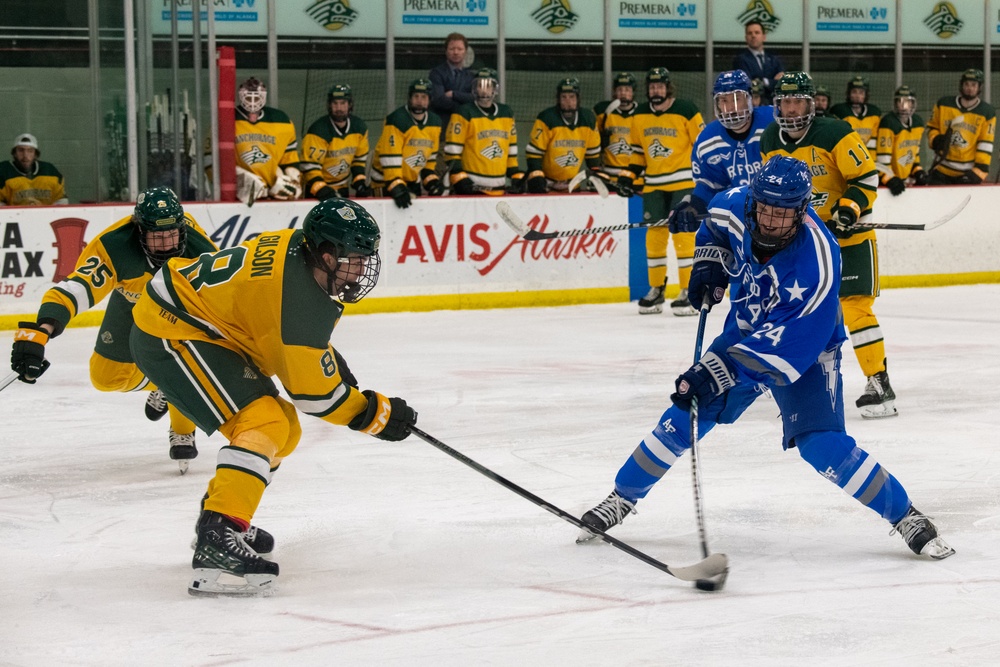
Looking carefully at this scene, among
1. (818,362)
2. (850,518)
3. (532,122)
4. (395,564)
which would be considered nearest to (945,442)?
(850,518)

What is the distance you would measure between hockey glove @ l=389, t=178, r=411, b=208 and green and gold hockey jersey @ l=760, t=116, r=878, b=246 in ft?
11.8

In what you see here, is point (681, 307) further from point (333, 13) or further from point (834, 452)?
point (834, 452)

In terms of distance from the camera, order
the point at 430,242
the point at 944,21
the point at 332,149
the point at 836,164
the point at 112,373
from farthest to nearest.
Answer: the point at 944,21, the point at 332,149, the point at 430,242, the point at 836,164, the point at 112,373

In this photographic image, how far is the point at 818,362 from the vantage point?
10.5 ft

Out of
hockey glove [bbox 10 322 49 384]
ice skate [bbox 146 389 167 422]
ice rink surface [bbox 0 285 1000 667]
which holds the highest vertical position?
hockey glove [bbox 10 322 49 384]

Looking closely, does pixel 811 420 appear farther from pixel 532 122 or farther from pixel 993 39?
pixel 993 39

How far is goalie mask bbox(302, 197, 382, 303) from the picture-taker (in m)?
2.91

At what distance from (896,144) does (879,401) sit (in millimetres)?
5903

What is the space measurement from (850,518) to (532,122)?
23.2 ft

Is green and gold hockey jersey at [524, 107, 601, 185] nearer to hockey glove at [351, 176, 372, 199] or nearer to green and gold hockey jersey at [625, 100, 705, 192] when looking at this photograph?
green and gold hockey jersey at [625, 100, 705, 192]

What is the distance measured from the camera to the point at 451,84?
9.27m

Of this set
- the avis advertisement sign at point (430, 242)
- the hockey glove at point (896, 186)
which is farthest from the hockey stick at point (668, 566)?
the hockey glove at point (896, 186)

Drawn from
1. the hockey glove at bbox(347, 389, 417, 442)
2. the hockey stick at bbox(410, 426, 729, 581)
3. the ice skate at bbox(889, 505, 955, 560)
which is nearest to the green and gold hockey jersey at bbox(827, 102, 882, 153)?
the ice skate at bbox(889, 505, 955, 560)

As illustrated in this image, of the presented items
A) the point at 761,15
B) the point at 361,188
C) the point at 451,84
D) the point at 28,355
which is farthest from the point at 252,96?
the point at 28,355
